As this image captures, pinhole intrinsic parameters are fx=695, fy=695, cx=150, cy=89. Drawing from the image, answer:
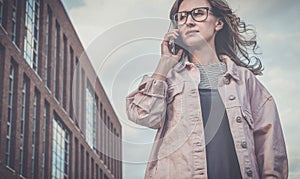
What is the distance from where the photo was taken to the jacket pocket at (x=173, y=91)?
3672mm

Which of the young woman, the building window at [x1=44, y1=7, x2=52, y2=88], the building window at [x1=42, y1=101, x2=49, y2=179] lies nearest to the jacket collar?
the young woman

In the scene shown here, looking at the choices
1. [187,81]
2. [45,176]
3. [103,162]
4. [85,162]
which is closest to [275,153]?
[187,81]

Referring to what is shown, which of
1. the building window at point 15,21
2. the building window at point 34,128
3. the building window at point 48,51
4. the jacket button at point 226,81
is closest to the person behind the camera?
the jacket button at point 226,81

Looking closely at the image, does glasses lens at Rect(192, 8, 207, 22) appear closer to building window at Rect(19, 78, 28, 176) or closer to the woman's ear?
the woman's ear

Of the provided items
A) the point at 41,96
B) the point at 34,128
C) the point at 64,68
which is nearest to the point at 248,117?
the point at 34,128

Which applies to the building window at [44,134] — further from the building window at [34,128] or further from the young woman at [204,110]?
the young woman at [204,110]

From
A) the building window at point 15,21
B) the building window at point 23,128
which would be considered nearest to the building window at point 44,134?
the building window at point 23,128

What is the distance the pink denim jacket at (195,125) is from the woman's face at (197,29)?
187 mm

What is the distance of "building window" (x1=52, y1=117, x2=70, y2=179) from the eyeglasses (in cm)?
3265

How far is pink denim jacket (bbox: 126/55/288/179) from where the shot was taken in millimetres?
3480

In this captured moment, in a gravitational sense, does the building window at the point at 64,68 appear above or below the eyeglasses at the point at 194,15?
above

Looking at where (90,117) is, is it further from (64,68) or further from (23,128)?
(23,128)

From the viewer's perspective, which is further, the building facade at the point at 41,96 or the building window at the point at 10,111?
the building facade at the point at 41,96

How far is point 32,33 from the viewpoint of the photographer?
3388 cm
